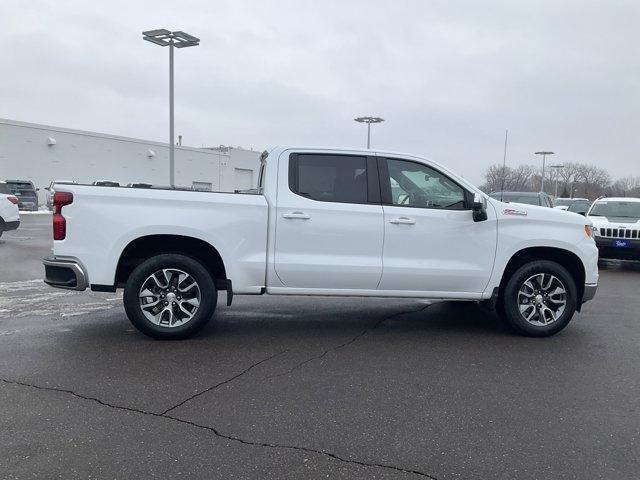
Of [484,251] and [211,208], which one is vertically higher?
[211,208]

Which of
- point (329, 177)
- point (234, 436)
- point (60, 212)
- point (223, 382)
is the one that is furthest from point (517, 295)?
point (60, 212)

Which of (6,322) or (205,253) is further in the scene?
(6,322)

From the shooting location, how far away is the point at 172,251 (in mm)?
5965

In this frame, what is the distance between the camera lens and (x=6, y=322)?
6523 millimetres

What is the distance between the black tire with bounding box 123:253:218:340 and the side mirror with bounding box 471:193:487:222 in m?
2.87

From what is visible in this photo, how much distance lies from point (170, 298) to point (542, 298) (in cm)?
404

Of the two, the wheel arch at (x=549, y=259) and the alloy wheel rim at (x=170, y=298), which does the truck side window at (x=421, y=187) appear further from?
the alloy wheel rim at (x=170, y=298)

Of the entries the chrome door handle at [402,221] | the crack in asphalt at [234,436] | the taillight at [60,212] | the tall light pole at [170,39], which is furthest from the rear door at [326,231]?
the tall light pole at [170,39]

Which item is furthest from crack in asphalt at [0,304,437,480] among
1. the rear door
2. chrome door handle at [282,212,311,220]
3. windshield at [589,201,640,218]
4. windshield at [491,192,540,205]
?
windshield at [589,201,640,218]

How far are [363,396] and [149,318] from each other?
2515 mm

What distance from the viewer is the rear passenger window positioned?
19.8 feet

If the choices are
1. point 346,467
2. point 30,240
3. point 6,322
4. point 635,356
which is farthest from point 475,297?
point 30,240

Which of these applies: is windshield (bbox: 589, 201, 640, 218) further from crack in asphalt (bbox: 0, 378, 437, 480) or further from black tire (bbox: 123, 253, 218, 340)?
crack in asphalt (bbox: 0, 378, 437, 480)

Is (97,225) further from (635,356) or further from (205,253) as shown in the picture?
(635,356)
